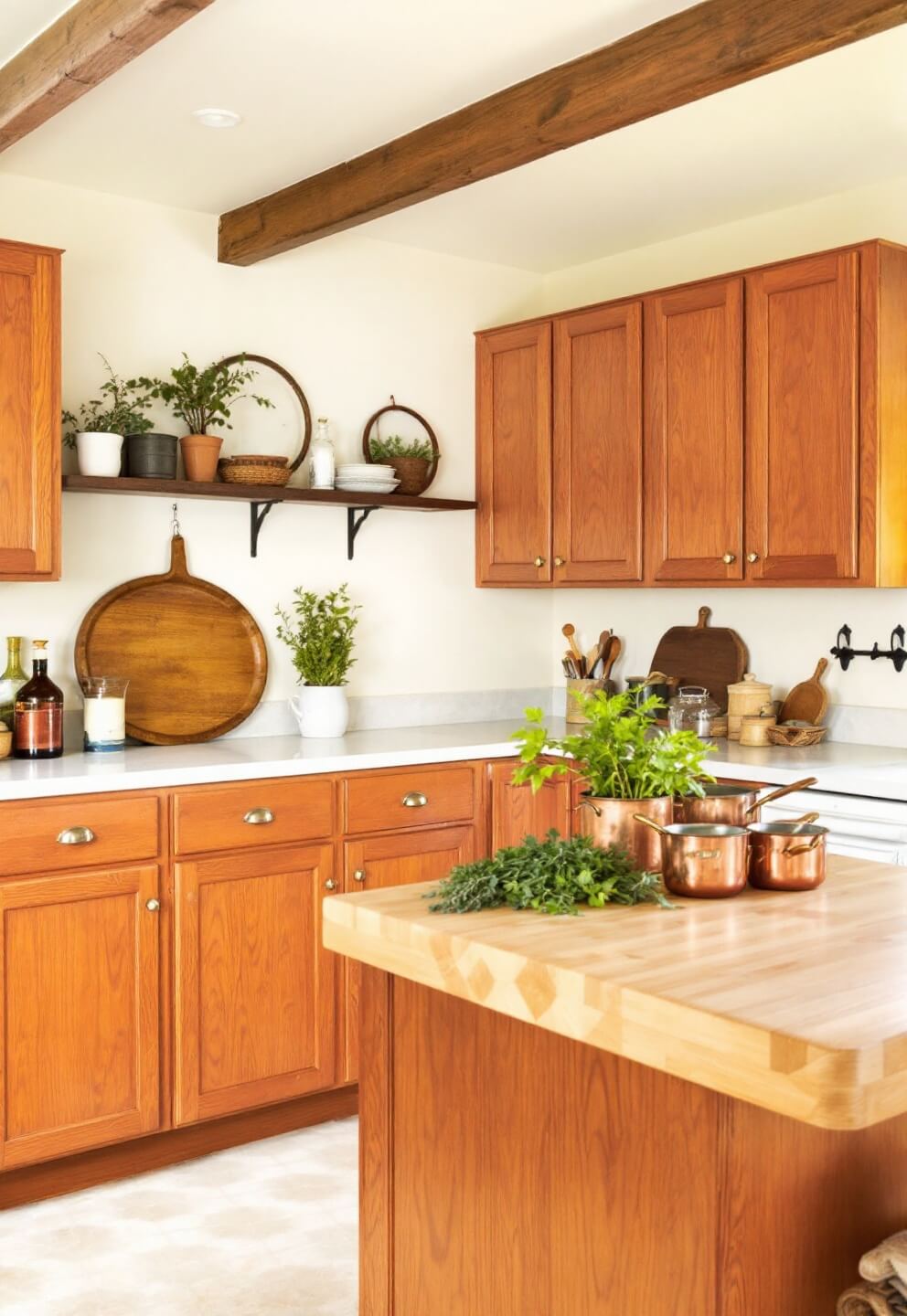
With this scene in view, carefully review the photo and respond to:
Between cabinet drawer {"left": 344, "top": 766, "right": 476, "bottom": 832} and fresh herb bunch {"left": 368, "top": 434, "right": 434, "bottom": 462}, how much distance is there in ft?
3.69

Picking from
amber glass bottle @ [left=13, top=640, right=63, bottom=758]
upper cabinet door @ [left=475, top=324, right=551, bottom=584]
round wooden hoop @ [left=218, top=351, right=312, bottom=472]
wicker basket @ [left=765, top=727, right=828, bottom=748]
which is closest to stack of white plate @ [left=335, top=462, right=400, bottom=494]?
round wooden hoop @ [left=218, top=351, right=312, bottom=472]

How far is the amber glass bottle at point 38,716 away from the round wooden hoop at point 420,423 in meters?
1.37

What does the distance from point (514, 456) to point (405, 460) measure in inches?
17.5

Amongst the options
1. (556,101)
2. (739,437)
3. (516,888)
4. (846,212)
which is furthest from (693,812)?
(846,212)

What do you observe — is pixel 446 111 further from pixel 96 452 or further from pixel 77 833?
pixel 77 833

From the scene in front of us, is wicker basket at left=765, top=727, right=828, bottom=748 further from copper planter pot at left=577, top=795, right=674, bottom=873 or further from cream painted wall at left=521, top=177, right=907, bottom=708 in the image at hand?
copper planter pot at left=577, top=795, right=674, bottom=873

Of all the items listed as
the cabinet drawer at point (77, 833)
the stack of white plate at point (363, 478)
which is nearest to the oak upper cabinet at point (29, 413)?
the cabinet drawer at point (77, 833)

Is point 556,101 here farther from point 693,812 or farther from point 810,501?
point 693,812

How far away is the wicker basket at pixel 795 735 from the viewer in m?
3.92

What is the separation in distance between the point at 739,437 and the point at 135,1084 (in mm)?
2450

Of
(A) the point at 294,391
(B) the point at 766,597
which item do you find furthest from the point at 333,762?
(B) the point at 766,597

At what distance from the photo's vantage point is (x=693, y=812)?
207 centimetres

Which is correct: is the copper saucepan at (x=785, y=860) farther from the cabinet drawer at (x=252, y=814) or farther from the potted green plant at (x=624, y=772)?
the cabinet drawer at (x=252, y=814)

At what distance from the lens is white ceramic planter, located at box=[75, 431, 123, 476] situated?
3658mm
